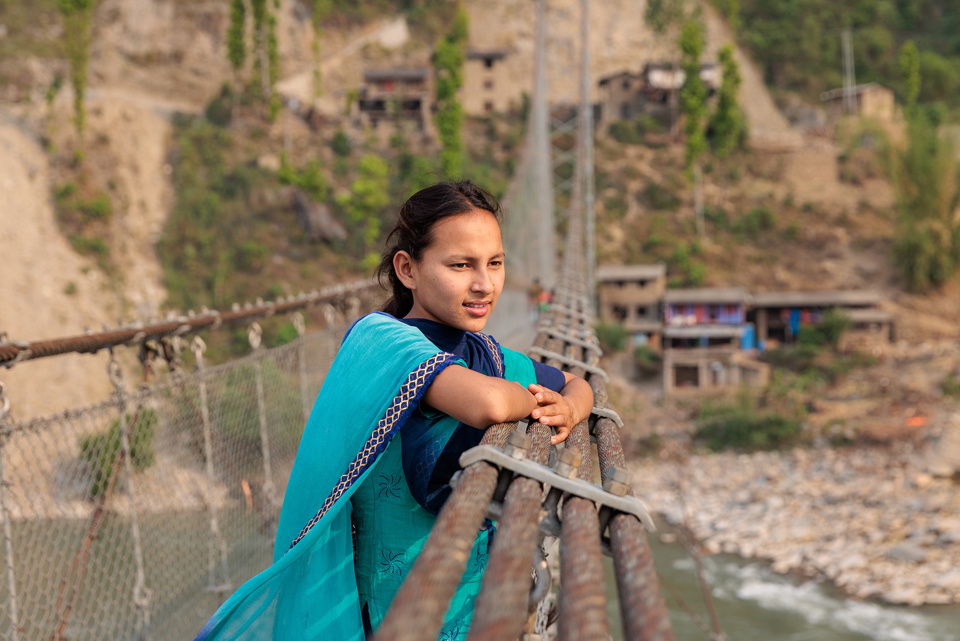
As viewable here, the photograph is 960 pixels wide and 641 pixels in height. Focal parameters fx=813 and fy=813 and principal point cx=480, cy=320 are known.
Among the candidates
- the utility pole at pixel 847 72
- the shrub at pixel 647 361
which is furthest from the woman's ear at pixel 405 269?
the utility pole at pixel 847 72

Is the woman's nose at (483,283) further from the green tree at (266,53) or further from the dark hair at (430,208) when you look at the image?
the green tree at (266,53)

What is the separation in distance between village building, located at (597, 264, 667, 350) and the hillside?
1.07 metres

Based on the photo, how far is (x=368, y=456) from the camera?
2.65 ft

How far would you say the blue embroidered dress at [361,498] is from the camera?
812 mm

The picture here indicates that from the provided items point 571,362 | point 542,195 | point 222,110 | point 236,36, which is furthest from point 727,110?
point 571,362

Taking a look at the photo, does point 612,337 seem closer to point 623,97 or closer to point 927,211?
point 927,211

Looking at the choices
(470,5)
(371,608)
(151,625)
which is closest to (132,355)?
(151,625)

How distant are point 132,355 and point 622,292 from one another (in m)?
8.70

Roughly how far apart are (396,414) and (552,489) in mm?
203

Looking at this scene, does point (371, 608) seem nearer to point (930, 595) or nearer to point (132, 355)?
point (930, 595)

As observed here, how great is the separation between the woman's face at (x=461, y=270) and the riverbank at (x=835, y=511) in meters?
7.65

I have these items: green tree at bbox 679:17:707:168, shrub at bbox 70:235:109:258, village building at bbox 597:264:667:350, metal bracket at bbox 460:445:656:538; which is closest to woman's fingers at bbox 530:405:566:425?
metal bracket at bbox 460:445:656:538

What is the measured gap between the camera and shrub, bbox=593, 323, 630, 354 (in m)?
14.3

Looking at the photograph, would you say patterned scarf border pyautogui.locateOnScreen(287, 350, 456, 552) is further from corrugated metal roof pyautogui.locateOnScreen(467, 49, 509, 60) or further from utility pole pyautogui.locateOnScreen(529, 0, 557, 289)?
corrugated metal roof pyautogui.locateOnScreen(467, 49, 509, 60)
